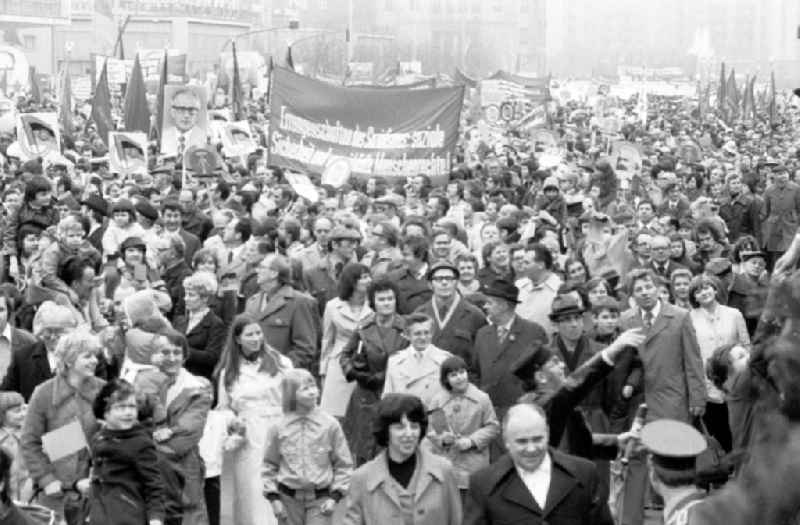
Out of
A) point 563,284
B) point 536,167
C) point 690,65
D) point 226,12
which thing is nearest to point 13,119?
point 536,167

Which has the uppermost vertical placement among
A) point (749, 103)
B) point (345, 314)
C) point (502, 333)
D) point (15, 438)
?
point (502, 333)

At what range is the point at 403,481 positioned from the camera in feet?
21.4

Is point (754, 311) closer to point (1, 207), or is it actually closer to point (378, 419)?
point (378, 419)

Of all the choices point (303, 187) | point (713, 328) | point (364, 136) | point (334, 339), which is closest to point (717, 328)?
point (713, 328)

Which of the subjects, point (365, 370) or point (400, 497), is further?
point (365, 370)

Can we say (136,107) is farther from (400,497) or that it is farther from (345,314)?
(400,497)

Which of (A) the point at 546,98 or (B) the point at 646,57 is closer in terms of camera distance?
(A) the point at 546,98

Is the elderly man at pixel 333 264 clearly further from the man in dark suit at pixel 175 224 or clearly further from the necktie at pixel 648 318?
the necktie at pixel 648 318

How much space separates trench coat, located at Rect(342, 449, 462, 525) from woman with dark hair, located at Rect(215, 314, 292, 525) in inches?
60.8

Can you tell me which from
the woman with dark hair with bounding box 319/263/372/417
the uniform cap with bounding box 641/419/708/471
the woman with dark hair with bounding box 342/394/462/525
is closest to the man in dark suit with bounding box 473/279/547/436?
the woman with dark hair with bounding box 319/263/372/417

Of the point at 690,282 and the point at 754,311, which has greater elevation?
the point at 754,311

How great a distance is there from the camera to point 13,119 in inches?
1068

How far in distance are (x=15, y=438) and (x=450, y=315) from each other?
8.52 feet

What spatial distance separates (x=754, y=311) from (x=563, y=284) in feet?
26.2
